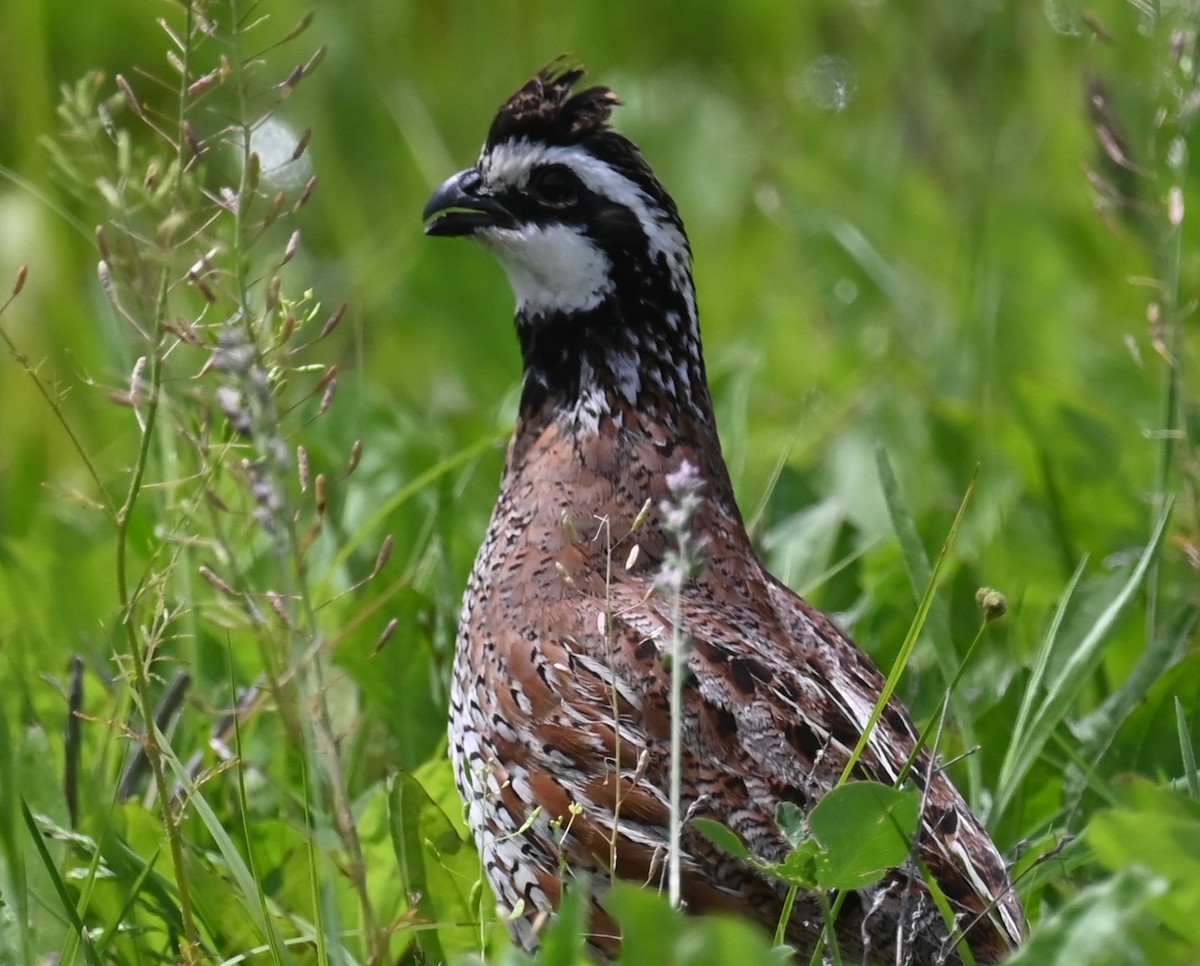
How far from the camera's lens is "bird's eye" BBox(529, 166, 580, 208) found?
3797mm

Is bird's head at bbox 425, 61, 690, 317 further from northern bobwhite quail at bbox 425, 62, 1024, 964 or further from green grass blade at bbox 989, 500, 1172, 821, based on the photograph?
green grass blade at bbox 989, 500, 1172, 821

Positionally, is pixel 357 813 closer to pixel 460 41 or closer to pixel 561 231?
pixel 561 231

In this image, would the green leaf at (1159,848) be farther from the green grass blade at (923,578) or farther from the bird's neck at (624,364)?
the bird's neck at (624,364)

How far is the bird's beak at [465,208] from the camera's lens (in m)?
3.88

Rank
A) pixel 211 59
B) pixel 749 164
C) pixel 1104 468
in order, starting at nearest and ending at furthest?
pixel 1104 468, pixel 749 164, pixel 211 59

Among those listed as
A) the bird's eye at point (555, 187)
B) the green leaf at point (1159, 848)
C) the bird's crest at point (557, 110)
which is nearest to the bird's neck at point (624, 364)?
the bird's eye at point (555, 187)

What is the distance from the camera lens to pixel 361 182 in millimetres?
7582

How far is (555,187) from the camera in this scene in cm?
383

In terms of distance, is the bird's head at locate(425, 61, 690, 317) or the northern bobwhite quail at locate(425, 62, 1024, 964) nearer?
the northern bobwhite quail at locate(425, 62, 1024, 964)

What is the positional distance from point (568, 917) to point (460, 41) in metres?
6.31

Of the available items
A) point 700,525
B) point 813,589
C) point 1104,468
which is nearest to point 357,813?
point 700,525

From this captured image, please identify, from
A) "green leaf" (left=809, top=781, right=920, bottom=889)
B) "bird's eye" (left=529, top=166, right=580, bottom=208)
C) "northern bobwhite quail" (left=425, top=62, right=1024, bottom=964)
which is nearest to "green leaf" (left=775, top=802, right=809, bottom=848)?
"green leaf" (left=809, top=781, right=920, bottom=889)

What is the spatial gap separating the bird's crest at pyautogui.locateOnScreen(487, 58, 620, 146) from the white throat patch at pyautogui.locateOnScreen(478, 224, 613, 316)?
0.19m

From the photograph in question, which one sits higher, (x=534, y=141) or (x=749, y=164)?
(x=534, y=141)
